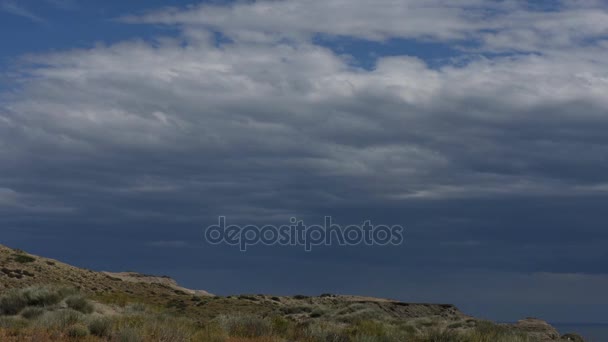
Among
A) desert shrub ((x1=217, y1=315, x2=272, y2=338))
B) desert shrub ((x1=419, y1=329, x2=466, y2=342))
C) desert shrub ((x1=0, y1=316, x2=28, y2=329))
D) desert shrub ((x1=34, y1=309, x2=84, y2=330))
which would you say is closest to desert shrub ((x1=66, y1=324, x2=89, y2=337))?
desert shrub ((x1=34, y1=309, x2=84, y2=330))

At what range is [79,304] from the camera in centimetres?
3538

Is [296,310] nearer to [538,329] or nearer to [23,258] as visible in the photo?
[538,329]

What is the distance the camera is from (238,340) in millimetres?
27438

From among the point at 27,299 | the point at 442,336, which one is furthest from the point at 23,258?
the point at 442,336

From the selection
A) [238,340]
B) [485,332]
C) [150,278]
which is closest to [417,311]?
[485,332]

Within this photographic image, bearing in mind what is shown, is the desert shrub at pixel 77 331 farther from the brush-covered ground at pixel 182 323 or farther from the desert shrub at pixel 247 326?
the desert shrub at pixel 247 326

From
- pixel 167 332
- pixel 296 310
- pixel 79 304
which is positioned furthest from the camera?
pixel 296 310

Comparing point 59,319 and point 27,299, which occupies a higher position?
point 27,299

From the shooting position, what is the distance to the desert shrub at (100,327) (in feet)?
85.0

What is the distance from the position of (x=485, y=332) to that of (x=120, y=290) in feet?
120

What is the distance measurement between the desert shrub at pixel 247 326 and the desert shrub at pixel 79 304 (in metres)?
7.05

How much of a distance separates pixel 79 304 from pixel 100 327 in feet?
32.2

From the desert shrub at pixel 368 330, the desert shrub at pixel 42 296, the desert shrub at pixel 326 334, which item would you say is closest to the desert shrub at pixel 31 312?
the desert shrub at pixel 42 296

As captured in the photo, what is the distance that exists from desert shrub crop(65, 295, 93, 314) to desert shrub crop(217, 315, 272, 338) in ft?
23.1
